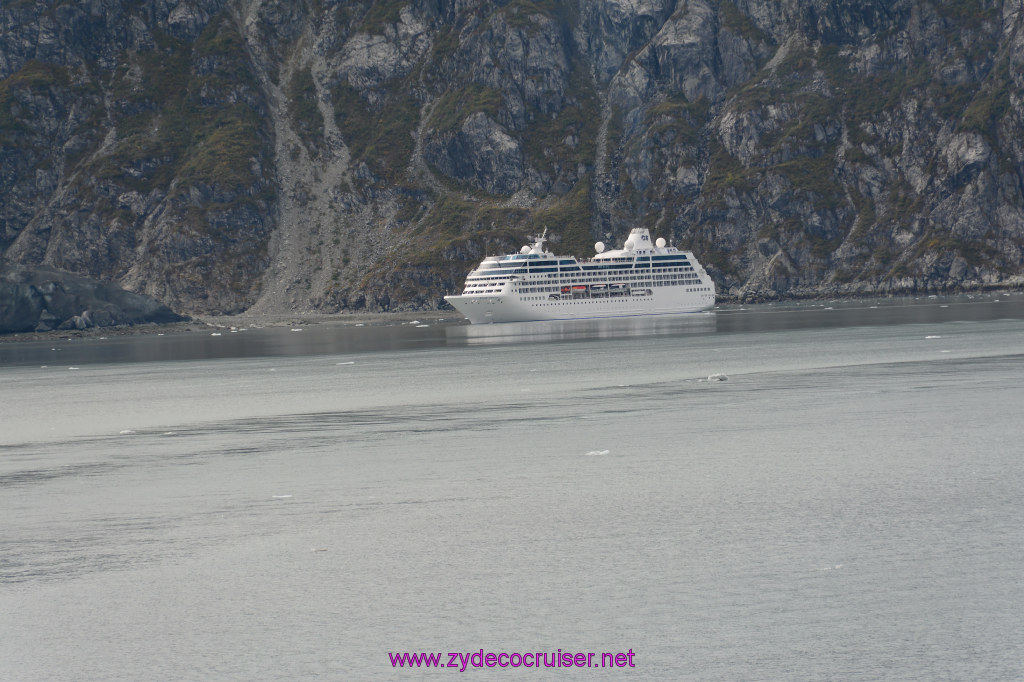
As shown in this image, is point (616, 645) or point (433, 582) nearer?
point (616, 645)

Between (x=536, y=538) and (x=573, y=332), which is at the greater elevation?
(x=536, y=538)

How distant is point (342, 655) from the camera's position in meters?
14.5

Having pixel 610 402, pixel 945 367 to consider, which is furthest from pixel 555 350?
pixel 610 402

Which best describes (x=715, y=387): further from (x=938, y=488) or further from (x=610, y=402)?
(x=938, y=488)

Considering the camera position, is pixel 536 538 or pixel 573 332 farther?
pixel 573 332

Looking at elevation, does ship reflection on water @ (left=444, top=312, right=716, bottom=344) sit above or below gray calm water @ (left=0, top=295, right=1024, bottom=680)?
below

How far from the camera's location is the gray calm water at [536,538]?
14.5m

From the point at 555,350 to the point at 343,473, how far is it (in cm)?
6726

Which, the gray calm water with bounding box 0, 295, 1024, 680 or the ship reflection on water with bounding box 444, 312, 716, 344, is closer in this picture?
the gray calm water with bounding box 0, 295, 1024, 680

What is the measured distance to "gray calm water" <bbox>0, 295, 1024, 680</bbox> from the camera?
14500mm

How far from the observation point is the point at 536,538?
20.5 m

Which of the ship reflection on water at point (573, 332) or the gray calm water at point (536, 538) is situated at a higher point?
the gray calm water at point (536, 538)

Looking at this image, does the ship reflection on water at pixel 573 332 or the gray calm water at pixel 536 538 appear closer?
the gray calm water at pixel 536 538

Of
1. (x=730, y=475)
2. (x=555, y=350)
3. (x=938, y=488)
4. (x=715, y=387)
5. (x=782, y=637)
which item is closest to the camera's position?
(x=782, y=637)
